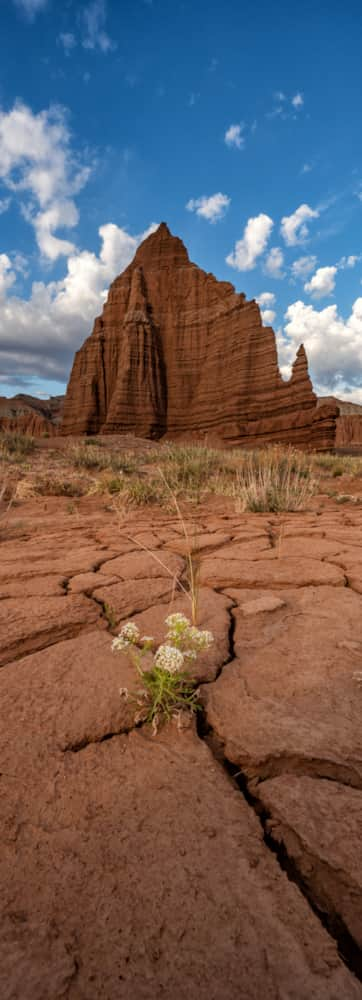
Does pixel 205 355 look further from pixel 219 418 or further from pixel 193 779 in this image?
pixel 193 779

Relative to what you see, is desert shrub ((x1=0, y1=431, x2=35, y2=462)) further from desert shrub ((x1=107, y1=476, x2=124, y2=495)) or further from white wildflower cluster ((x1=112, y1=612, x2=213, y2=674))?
white wildflower cluster ((x1=112, y1=612, x2=213, y2=674))

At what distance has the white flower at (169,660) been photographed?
969 mm

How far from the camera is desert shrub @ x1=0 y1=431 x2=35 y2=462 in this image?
29.0 feet

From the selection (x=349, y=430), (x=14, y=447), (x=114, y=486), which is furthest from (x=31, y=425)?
(x=114, y=486)

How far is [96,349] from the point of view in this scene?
25.5m

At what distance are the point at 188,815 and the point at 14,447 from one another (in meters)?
10.3

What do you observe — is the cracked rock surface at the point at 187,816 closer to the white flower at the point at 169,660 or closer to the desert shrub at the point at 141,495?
the white flower at the point at 169,660

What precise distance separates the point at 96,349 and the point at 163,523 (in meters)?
24.0

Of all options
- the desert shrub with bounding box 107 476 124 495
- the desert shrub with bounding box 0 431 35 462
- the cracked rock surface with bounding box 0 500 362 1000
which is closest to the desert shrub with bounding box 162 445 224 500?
the desert shrub with bounding box 107 476 124 495

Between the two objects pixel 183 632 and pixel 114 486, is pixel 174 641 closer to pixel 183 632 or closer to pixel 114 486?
pixel 183 632

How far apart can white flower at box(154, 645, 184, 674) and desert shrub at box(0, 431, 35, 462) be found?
831 cm

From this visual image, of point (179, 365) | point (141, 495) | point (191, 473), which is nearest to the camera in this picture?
point (141, 495)

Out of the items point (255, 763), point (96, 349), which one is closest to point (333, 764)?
point (255, 763)

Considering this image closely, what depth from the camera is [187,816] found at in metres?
0.76
